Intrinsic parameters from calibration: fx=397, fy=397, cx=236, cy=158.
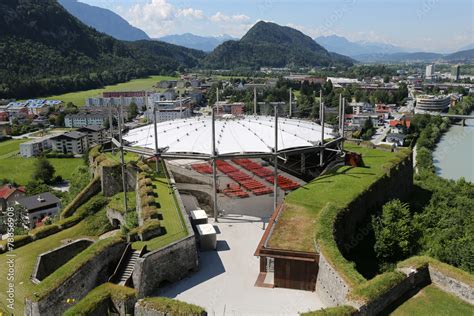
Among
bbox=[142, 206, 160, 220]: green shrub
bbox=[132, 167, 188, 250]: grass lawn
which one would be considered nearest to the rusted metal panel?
bbox=[132, 167, 188, 250]: grass lawn

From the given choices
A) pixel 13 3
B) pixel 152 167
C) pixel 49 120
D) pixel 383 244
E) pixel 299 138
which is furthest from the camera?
pixel 13 3

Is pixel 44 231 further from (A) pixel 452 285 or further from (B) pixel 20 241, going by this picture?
(A) pixel 452 285

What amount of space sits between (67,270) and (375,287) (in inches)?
421

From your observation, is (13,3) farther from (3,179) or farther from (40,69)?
(3,179)

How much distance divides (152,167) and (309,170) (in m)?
11.2

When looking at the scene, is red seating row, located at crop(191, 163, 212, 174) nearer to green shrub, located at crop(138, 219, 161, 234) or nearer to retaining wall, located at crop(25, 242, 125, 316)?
green shrub, located at crop(138, 219, 161, 234)

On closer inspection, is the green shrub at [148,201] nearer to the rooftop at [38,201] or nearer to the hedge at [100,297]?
the hedge at [100,297]

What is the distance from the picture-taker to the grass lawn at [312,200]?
1638cm

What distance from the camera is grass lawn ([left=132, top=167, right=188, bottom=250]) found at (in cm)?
1652

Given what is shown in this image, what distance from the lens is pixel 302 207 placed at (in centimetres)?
1959

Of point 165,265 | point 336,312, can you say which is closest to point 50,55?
point 165,265

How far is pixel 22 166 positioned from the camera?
217 feet

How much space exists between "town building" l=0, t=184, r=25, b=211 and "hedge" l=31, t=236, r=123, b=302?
3566 cm

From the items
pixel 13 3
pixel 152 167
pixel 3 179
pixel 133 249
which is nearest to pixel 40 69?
pixel 13 3
